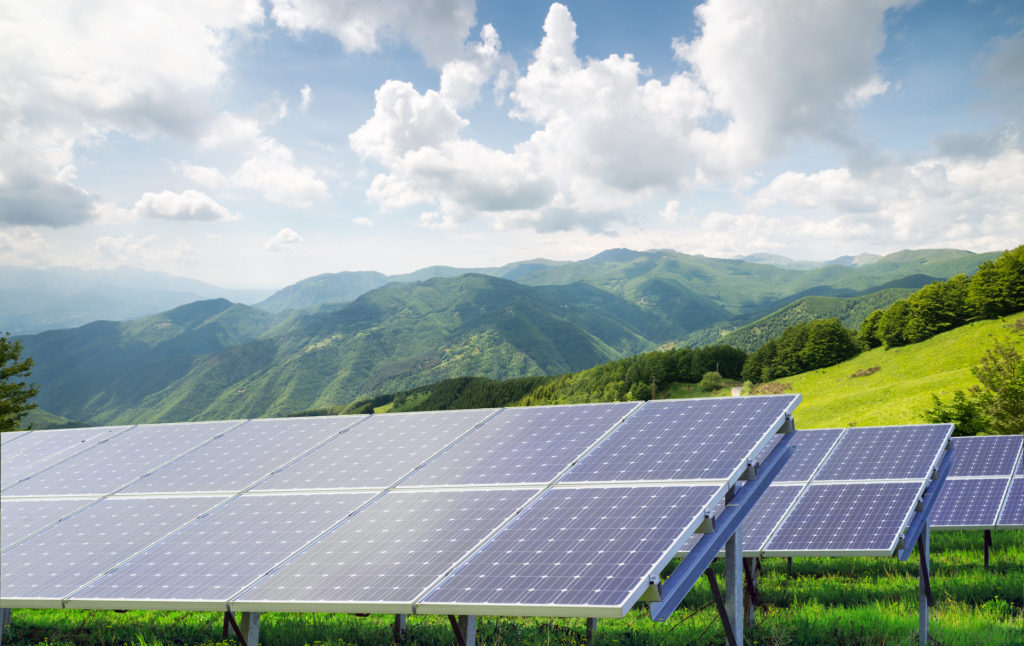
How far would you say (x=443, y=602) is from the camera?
672cm

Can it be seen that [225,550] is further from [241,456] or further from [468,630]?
[241,456]

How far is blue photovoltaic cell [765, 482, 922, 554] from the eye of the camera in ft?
44.3

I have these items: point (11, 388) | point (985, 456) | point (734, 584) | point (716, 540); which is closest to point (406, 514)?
point (716, 540)

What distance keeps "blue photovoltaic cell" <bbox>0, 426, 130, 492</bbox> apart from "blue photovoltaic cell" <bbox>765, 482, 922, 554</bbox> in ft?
64.5

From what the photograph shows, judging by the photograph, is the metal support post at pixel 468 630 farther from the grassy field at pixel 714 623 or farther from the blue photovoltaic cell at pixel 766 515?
the blue photovoltaic cell at pixel 766 515

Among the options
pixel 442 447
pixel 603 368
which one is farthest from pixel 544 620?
pixel 603 368

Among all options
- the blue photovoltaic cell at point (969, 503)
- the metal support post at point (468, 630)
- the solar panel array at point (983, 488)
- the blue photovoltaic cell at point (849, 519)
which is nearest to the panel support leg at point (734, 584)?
the metal support post at point (468, 630)

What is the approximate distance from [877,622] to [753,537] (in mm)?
3263

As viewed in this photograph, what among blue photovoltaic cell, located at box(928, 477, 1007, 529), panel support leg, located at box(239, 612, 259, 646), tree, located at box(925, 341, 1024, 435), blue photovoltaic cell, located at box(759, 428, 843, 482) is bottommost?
tree, located at box(925, 341, 1024, 435)

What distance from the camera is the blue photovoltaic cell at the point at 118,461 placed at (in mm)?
14359

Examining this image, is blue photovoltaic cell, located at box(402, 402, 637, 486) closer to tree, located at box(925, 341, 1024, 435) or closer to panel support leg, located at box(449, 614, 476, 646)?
panel support leg, located at box(449, 614, 476, 646)

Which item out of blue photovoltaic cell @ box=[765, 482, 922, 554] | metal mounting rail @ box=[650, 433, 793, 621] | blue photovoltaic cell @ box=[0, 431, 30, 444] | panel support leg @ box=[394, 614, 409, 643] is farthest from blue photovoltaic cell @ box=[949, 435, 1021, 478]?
blue photovoltaic cell @ box=[0, 431, 30, 444]

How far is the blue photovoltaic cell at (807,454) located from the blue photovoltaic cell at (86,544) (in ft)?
55.5

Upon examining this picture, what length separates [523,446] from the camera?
11156 mm
